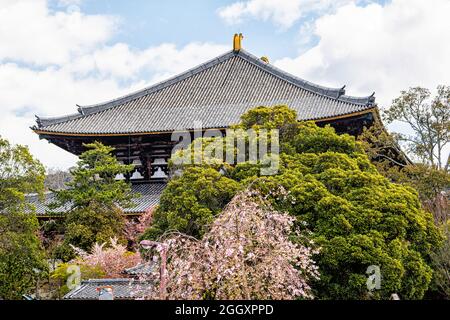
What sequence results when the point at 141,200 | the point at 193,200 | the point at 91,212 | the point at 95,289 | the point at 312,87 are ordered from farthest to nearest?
the point at 312,87
the point at 141,200
the point at 91,212
the point at 95,289
the point at 193,200

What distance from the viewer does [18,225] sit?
11711 mm

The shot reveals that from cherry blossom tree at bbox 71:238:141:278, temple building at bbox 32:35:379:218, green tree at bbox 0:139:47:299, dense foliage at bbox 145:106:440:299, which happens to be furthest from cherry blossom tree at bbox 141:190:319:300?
temple building at bbox 32:35:379:218

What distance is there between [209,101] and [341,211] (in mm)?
14379

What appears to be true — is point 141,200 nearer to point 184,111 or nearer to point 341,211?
point 184,111

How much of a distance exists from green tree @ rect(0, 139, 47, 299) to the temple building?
7.41 m

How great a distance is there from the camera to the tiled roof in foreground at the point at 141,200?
714 inches

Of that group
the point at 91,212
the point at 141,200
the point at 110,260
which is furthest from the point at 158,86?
the point at 110,260

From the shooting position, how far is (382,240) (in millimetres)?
8477

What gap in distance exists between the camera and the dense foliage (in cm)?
826

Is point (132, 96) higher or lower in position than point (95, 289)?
higher

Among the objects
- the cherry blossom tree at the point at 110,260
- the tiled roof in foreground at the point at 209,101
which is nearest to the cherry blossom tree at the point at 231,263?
the cherry blossom tree at the point at 110,260

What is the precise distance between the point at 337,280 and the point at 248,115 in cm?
469

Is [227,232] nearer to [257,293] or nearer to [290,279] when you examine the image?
[257,293]


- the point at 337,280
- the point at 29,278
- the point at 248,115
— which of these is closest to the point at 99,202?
the point at 29,278
